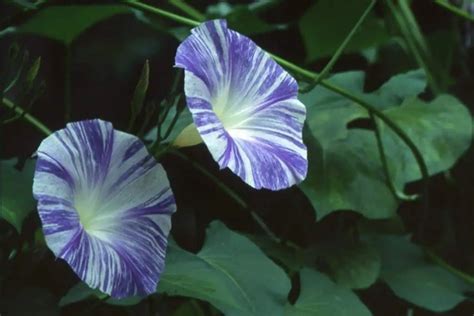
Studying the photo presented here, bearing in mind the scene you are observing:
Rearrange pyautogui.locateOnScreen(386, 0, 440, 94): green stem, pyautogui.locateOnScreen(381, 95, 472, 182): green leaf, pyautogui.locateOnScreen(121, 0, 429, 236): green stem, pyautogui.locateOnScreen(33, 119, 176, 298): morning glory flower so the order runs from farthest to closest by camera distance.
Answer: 1. pyautogui.locateOnScreen(386, 0, 440, 94): green stem
2. pyautogui.locateOnScreen(381, 95, 472, 182): green leaf
3. pyautogui.locateOnScreen(121, 0, 429, 236): green stem
4. pyautogui.locateOnScreen(33, 119, 176, 298): morning glory flower

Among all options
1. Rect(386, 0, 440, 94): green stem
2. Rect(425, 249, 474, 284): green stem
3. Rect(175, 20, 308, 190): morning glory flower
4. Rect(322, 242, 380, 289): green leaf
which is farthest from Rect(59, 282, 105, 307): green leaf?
Rect(386, 0, 440, 94): green stem

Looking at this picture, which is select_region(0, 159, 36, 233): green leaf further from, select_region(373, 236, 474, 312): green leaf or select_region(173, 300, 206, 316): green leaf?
select_region(373, 236, 474, 312): green leaf

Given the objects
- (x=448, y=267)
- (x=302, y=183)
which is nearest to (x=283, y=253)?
(x=302, y=183)

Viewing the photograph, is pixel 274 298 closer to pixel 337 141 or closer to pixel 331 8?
pixel 337 141

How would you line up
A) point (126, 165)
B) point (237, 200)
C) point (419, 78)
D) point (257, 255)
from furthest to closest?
point (419, 78), point (237, 200), point (257, 255), point (126, 165)

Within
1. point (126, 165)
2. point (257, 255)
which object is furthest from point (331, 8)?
point (126, 165)
